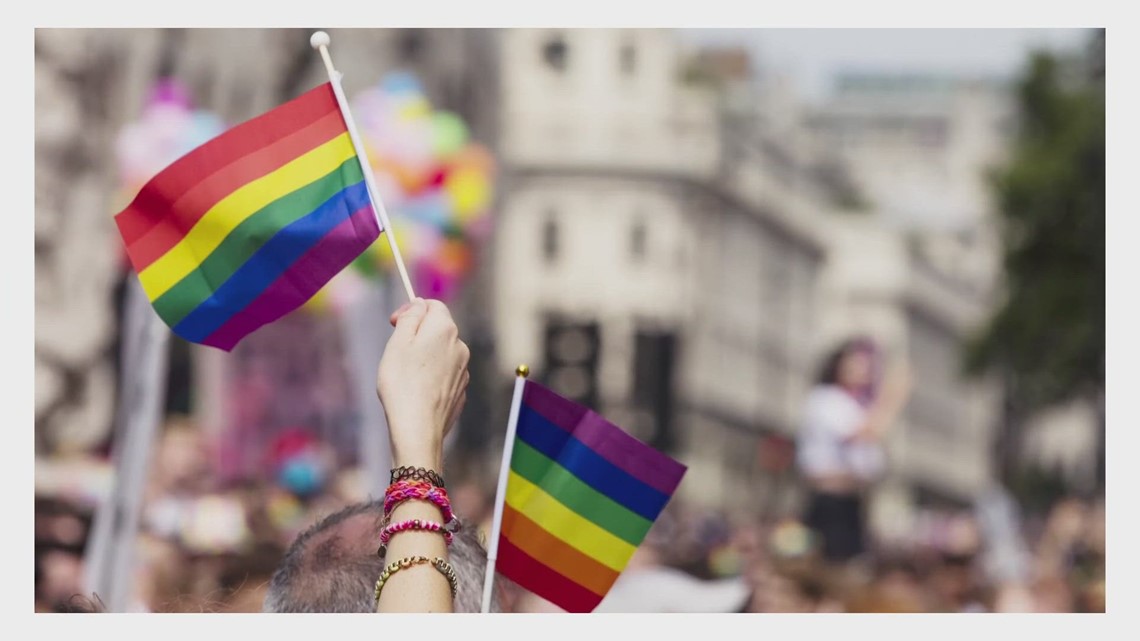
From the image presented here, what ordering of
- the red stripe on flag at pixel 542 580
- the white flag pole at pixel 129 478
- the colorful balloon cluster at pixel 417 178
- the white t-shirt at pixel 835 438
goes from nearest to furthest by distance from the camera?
1. the red stripe on flag at pixel 542 580
2. the white flag pole at pixel 129 478
3. the colorful balloon cluster at pixel 417 178
4. the white t-shirt at pixel 835 438

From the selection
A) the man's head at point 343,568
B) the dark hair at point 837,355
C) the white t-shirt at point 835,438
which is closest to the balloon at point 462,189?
the white t-shirt at point 835,438

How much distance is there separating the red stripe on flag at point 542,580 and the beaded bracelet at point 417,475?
714 millimetres

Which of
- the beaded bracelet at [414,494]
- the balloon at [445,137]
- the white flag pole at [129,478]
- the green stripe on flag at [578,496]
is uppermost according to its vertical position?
the balloon at [445,137]

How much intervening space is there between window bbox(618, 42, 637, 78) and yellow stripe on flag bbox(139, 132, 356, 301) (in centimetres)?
5180

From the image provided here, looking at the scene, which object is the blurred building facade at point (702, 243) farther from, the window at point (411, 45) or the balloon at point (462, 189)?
the balloon at point (462, 189)

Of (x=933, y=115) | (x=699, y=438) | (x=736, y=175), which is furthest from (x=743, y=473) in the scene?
(x=933, y=115)

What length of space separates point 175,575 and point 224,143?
385 centimetres

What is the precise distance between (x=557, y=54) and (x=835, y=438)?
40.4m

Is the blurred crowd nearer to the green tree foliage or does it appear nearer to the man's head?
the man's head

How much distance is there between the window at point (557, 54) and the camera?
53000mm

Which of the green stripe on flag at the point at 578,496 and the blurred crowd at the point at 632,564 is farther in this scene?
the blurred crowd at the point at 632,564

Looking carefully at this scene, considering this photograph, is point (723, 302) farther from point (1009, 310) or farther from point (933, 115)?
point (933, 115)

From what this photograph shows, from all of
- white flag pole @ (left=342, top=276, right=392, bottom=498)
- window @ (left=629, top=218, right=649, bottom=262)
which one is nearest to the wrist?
white flag pole @ (left=342, top=276, right=392, bottom=498)

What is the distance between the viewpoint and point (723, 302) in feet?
203
